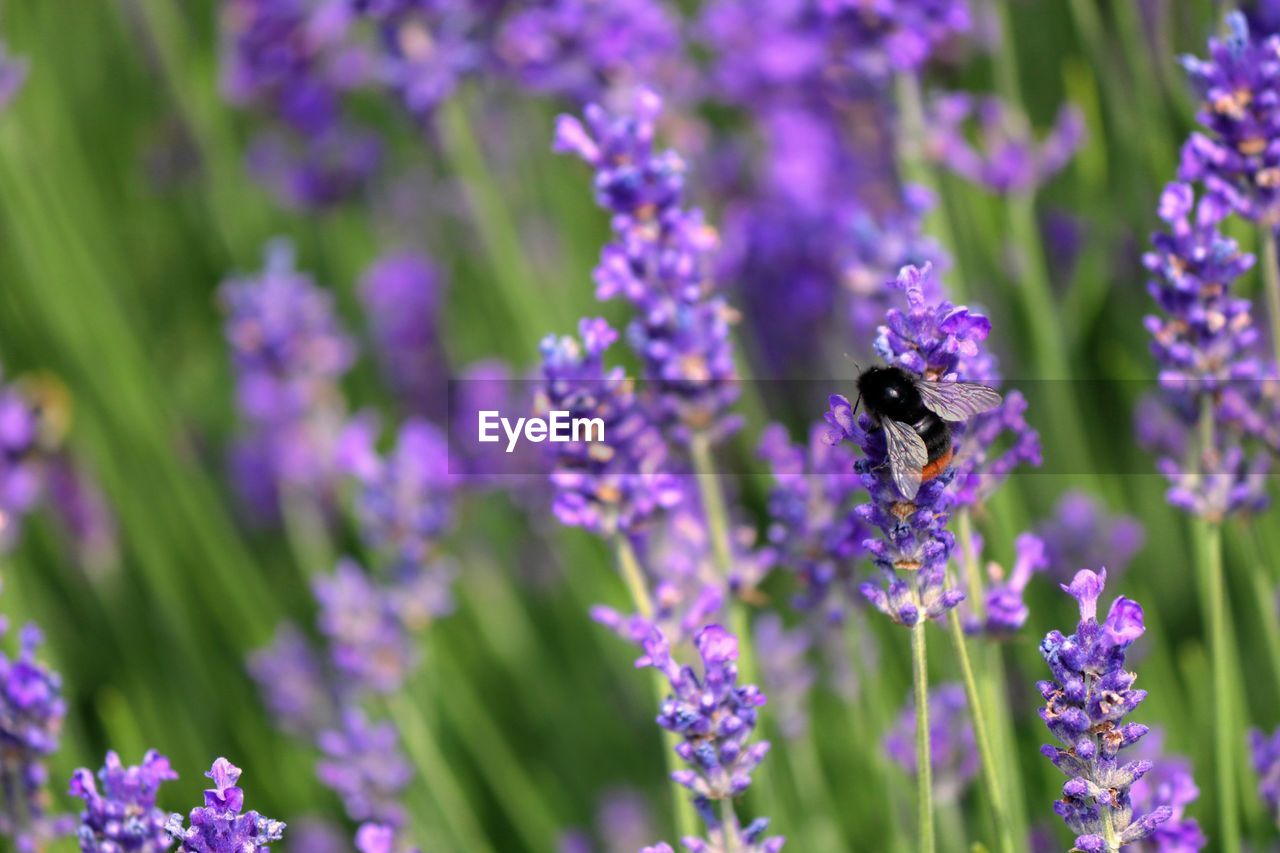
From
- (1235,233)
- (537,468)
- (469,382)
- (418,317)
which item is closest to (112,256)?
(418,317)

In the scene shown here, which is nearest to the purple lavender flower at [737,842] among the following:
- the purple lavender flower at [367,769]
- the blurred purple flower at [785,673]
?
the blurred purple flower at [785,673]

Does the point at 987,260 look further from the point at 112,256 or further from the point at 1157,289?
the point at 112,256

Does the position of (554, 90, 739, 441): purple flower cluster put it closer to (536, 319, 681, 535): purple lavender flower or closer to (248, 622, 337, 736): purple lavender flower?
(536, 319, 681, 535): purple lavender flower

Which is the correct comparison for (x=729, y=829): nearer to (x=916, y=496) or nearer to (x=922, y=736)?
(x=922, y=736)

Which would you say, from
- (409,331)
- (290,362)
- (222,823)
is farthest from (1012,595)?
(409,331)

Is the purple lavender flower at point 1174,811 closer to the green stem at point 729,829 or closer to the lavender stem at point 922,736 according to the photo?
the lavender stem at point 922,736

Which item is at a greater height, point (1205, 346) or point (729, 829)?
point (1205, 346)
